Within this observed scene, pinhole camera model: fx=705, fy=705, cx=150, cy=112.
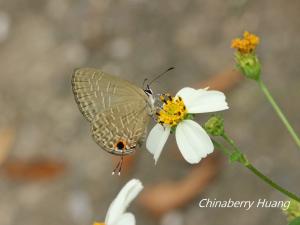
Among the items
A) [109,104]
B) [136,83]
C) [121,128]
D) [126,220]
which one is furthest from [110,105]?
[136,83]

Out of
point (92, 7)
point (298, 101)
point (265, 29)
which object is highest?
point (92, 7)

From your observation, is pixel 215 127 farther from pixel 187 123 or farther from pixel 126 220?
pixel 126 220

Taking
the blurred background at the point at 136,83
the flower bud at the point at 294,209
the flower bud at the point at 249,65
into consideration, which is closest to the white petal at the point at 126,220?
the flower bud at the point at 294,209

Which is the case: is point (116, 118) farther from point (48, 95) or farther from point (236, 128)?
point (48, 95)

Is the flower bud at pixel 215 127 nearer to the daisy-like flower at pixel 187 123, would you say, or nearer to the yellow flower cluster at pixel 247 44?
the daisy-like flower at pixel 187 123

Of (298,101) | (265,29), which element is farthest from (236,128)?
(265,29)
